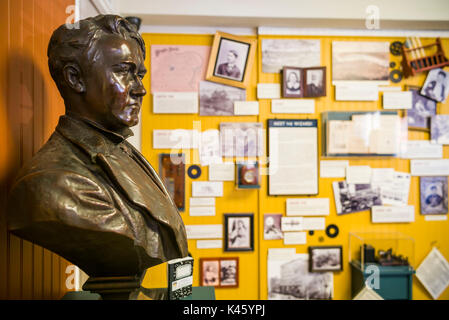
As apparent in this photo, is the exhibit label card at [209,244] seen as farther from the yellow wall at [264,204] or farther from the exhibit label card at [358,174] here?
the exhibit label card at [358,174]

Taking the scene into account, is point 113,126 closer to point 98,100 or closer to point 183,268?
point 98,100

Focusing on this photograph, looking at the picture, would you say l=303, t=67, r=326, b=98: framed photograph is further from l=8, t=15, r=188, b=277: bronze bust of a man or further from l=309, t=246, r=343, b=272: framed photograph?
l=8, t=15, r=188, b=277: bronze bust of a man

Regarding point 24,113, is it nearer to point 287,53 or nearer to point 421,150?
point 287,53

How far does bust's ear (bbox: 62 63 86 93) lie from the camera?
79cm

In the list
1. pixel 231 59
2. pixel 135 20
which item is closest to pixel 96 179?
pixel 135 20

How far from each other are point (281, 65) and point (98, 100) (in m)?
1.45

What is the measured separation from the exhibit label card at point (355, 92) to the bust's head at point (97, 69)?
1532mm

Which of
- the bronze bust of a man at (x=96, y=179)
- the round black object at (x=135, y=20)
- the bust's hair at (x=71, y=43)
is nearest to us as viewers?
the bronze bust of a man at (x=96, y=179)

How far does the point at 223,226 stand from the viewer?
2.00 metres

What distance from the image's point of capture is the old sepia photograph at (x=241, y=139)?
1.97m

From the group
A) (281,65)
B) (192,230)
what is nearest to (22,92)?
Answer: (192,230)

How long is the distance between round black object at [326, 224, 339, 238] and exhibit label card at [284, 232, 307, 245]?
0.49 ft

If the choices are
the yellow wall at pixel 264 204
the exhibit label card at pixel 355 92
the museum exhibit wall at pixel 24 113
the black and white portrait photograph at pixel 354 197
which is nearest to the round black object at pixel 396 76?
the yellow wall at pixel 264 204

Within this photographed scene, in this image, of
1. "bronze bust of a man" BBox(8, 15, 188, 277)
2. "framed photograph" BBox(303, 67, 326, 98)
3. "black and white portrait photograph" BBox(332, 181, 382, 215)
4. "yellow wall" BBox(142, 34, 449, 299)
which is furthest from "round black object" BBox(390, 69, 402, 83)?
"bronze bust of a man" BBox(8, 15, 188, 277)
